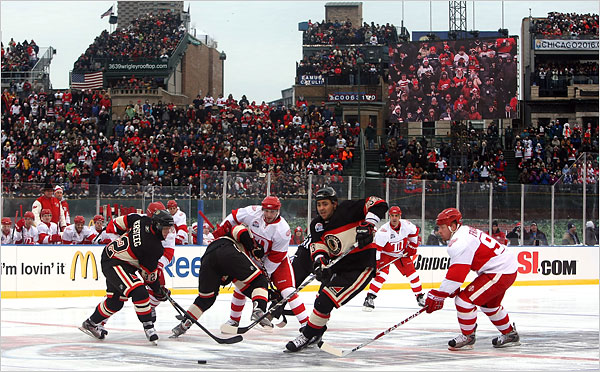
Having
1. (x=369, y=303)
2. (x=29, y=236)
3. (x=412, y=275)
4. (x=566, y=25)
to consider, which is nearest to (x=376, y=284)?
(x=369, y=303)

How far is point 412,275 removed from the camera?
13.1 meters

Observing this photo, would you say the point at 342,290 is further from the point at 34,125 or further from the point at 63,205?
the point at 34,125

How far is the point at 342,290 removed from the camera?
7.50m

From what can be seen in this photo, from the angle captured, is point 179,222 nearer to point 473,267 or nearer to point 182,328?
point 182,328

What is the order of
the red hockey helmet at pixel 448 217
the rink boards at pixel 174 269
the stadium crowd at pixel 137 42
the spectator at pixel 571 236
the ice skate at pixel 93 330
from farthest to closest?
the stadium crowd at pixel 137 42
the spectator at pixel 571 236
the rink boards at pixel 174 269
the ice skate at pixel 93 330
the red hockey helmet at pixel 448 217

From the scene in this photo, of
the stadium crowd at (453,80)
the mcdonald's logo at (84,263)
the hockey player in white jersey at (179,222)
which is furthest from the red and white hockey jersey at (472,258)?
the stadium crowd at (453,80)

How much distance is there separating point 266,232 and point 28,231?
6.97 metres

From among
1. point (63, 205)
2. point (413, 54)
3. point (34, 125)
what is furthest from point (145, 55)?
point (63, 205)

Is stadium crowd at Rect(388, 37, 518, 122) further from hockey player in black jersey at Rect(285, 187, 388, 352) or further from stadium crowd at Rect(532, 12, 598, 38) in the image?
hockey player in black jersey at Rect(285, 187, 388, 352)

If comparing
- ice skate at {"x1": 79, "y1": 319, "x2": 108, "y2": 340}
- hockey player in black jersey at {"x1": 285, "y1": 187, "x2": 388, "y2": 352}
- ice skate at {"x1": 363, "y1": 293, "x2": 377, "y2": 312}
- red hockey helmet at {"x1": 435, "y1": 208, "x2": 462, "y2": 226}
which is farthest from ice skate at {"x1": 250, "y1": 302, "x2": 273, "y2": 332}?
ice skate at {"x1": 363, "y1": 293, "x2": 377, "y2": 312}

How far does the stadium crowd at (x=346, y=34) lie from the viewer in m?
42.0

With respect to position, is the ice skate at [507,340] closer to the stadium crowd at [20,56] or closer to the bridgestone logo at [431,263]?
the bridgestone logo at [431,263]

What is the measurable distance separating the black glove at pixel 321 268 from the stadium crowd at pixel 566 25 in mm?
33922

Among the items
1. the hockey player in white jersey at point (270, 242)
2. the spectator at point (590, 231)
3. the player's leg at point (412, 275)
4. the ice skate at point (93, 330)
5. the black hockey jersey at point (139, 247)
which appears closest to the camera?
the black hockey jersey at point (139, 247)
